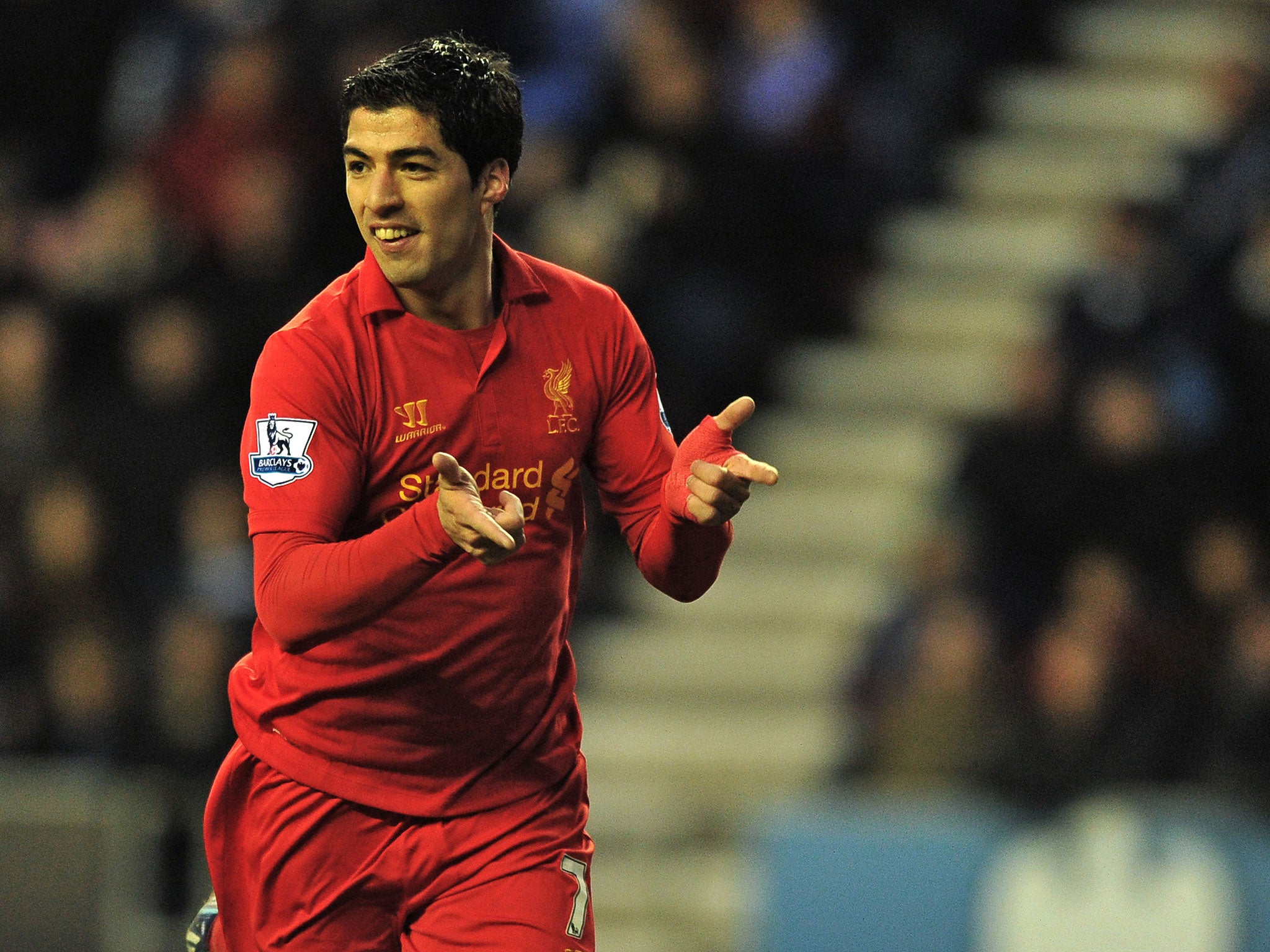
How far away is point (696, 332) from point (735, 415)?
524cm

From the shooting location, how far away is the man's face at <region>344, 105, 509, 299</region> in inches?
147

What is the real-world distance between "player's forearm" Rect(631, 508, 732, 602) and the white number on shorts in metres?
0.54

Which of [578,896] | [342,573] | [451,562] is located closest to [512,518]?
[451,562]

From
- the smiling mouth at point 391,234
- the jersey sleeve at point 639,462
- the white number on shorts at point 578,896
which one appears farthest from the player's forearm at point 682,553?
the smiling mouth at point 391,234

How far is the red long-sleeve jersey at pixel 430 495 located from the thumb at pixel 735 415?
0.69 feet

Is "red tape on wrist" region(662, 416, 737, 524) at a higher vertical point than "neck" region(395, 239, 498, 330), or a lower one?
lower

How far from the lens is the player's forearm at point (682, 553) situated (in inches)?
151

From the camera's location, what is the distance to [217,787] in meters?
4.15

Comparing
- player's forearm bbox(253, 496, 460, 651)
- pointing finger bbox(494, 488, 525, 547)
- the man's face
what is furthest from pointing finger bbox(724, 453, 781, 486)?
the man's face

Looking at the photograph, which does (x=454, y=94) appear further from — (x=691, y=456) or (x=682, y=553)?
(x=682, y=553)

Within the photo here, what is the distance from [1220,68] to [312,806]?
23.0ft

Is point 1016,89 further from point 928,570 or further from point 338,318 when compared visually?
point 338,318

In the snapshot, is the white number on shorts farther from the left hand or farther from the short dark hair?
the short dark hair

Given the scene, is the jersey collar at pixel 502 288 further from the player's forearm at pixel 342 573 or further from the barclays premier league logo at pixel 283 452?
the player's forearm at pixel 342 573
